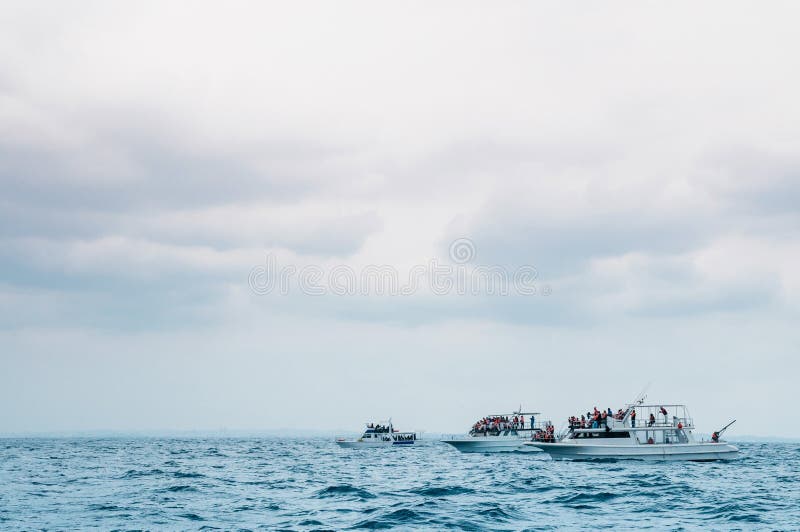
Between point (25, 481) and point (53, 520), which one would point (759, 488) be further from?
point (25, 481)

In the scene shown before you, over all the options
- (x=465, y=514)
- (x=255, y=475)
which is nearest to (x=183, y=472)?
(x=255, y=475)

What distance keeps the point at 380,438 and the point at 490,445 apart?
31.6 m

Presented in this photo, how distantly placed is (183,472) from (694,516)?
141 feet

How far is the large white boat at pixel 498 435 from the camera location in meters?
100

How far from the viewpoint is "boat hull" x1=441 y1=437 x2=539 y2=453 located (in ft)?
327

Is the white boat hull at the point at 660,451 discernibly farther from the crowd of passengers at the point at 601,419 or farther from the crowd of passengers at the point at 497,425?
the crowd of passengers at the point at 497,425

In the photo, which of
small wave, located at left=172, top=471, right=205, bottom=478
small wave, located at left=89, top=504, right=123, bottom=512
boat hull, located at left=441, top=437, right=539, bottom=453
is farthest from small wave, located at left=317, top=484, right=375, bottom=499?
boat hull, located at left=441, top=437, right=539, bottom=453


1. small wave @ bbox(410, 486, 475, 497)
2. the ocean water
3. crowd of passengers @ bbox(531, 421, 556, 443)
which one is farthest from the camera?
crowd of passengers @ bbox(531, 421, 556, 443)

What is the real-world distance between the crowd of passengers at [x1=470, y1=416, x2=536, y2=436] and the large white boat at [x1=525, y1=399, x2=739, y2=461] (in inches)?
1265

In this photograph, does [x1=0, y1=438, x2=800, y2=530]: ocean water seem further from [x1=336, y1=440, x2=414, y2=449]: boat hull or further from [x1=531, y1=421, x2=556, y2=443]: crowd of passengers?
[x1=336, y1=440, x2=414, y2=449]: boat hull

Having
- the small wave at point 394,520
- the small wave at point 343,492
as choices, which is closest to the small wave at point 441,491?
the small wave at point 343,492

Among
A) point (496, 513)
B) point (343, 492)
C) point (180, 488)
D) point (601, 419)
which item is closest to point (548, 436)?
point (601, 419)

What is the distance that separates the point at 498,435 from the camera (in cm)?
10162

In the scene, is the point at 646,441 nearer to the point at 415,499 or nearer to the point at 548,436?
the point at 548,436
